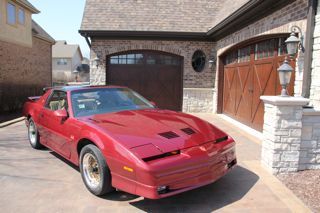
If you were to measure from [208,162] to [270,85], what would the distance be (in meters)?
4.54

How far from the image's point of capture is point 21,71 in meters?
15.7

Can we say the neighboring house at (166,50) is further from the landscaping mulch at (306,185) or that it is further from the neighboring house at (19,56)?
the landscaping mulch at (306,185)

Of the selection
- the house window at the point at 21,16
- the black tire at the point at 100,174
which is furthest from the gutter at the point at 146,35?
the black tire at the point at 100,174

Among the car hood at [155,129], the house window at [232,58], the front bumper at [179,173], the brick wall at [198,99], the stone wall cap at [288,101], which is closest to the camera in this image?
the front bumper at [179,173]

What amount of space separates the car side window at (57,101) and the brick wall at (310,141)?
12.8 feet

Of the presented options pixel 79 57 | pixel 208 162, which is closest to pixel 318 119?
pixel 208 162

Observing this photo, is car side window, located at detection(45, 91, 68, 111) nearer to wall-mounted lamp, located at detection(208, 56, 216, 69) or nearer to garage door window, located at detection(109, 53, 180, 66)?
garage door window, located at detection(109, 53, 180, 66)

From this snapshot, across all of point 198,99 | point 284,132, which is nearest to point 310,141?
point 284,132

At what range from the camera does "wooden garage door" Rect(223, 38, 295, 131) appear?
702 centimetres

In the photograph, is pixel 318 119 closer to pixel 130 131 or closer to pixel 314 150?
pixel 314 150

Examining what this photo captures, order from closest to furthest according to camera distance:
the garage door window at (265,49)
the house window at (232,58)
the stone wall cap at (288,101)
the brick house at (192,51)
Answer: the stone wall cap at (288,101)
the garage door window at (265,49)
the brick house at (192,51)
the house window at (232,58)

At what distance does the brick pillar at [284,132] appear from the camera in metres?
4.28

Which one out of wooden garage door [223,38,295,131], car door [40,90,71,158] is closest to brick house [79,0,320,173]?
wooden garage door [223,38,295,131]

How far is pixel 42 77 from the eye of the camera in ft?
63.4
